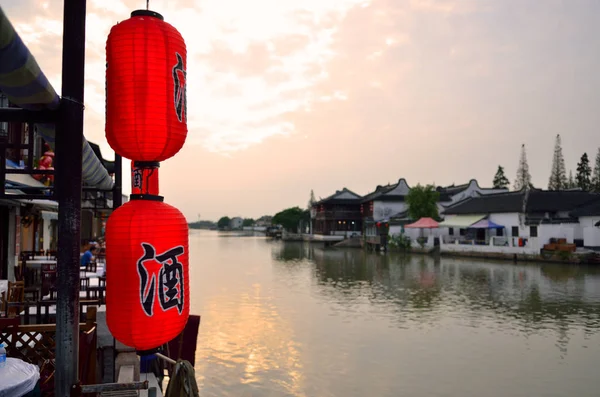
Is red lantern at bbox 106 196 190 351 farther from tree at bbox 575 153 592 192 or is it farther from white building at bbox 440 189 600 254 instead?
tree at bbox 575 153 592 192

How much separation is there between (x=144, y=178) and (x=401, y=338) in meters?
9.81

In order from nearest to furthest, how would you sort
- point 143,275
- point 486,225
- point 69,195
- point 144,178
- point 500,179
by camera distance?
point 69,195, point 143,275, point 144,178, point 486,225, point 500,179

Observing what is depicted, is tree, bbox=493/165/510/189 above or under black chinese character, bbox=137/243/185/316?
above

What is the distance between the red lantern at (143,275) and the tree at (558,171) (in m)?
69.6

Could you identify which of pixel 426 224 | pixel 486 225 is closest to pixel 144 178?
pixel 486 225

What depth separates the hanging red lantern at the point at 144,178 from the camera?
383 centimetres

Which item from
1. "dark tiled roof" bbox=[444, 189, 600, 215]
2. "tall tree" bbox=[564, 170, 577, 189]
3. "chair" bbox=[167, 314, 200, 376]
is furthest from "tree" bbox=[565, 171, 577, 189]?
"chair" bbox=[167, 314, 200, 376]

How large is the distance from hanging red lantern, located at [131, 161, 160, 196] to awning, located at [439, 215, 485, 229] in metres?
40.4

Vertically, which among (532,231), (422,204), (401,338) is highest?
(422,204)

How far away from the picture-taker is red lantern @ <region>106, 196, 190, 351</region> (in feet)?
11.6

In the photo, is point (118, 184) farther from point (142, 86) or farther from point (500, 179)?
point (500, 179)

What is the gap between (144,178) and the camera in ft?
12.7

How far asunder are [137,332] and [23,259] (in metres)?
11.8

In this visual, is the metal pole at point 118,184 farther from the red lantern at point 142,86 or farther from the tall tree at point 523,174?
the tall tree at point 523,174
